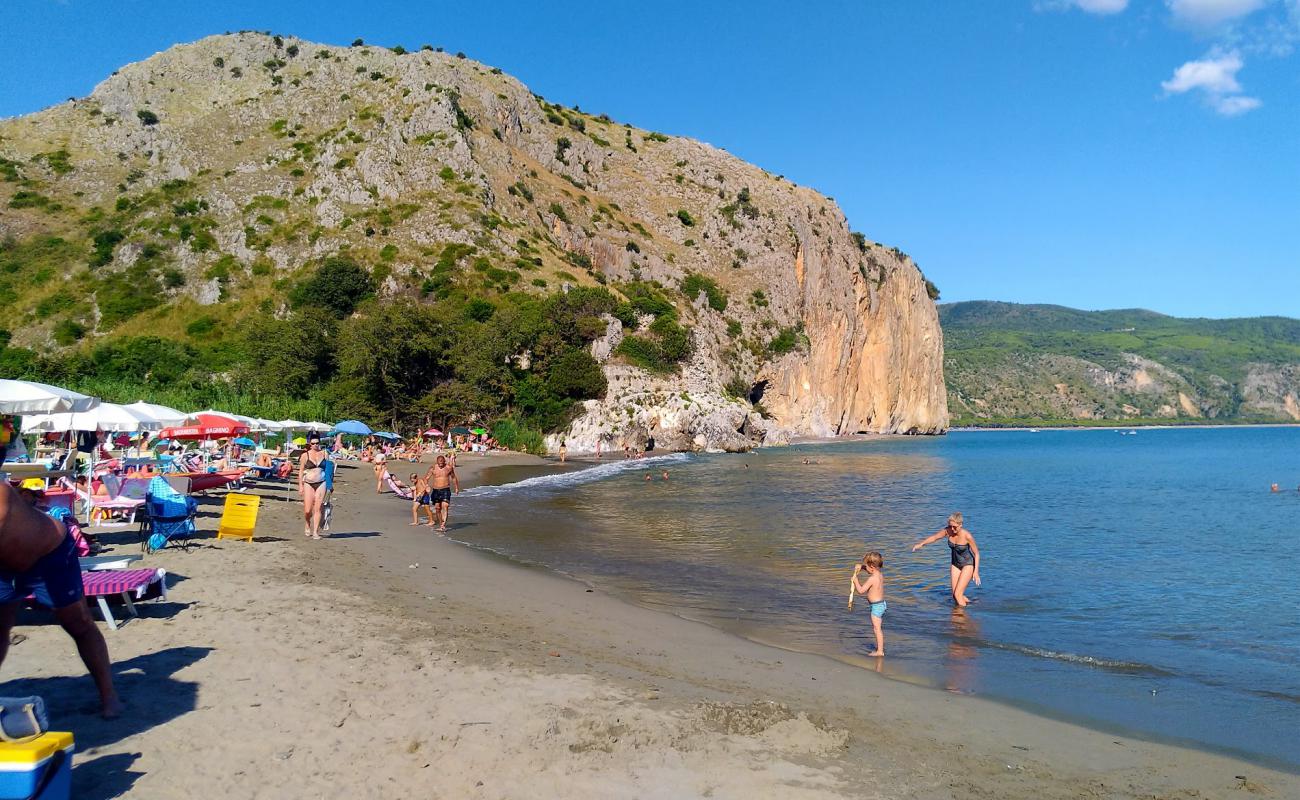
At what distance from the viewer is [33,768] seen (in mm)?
3531

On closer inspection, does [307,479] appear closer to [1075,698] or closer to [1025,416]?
[1075,698]

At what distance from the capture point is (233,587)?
905 cm

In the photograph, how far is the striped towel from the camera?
694 cm

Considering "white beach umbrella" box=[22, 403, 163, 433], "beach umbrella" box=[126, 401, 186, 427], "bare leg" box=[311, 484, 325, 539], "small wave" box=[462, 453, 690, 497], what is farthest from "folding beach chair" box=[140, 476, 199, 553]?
"small wave" box=[462, 453, 690, 497]

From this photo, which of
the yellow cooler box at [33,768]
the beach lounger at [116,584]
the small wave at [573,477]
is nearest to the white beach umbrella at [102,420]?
the beach lounger at [116,584]

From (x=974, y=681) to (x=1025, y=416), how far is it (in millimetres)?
186208

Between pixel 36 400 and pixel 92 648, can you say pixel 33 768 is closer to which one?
pixel 92 648

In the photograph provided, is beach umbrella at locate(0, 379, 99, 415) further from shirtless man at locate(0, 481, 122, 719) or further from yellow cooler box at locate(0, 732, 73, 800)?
yellow cooler box at locate(0, 732, 73, 800)

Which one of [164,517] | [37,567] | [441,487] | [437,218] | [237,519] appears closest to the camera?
[37,567]

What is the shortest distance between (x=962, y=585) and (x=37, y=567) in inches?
429

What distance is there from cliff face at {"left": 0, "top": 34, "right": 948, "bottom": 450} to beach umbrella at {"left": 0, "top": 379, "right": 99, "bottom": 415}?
40693 millimetres

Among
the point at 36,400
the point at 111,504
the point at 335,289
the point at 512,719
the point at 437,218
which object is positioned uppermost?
the point at 437,218

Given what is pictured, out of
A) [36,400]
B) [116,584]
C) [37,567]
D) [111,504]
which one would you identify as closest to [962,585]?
[116,584]

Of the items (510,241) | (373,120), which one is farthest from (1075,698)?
(373,120)
